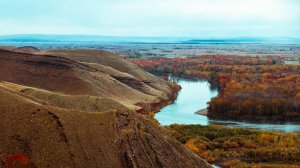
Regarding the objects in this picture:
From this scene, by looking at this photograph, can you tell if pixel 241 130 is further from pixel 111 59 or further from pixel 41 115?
pixel 111 59

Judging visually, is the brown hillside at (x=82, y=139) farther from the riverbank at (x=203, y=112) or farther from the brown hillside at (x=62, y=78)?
the riverbank at (x=203, y=112)

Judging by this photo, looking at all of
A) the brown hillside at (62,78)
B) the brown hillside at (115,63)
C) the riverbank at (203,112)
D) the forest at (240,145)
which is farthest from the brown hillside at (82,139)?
the brown hillside at (115,63)

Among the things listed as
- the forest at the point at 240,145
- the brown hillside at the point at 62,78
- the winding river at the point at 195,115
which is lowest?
the winding river at the point at 195,115

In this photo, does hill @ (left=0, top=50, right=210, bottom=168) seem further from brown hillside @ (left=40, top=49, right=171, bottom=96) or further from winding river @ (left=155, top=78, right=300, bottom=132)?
brown hillside @ (left=40, top=49, right=171, bottom=96)

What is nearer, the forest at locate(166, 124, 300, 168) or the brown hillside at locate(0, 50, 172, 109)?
the forest at locate(166, 124, 300, 168)

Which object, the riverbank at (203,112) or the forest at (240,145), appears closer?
the forest at (240,145)

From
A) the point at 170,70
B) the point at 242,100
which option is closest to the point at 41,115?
the point at 242,100

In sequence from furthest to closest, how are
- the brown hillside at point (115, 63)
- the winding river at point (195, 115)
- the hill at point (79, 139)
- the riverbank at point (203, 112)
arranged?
the brown hillside at point (115, 63)
the riverbank at point (203, 112)
the winding river at point (195, 115)
the hill at point (79, 139)

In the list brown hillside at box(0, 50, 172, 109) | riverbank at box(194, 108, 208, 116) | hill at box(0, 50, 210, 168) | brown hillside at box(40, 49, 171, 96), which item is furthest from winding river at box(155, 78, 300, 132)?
hill at box(0, 50, 210, 168)

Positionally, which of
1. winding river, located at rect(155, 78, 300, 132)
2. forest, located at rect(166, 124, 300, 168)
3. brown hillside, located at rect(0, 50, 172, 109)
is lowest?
winding river, located at rect(155, 78, 300, 132)
